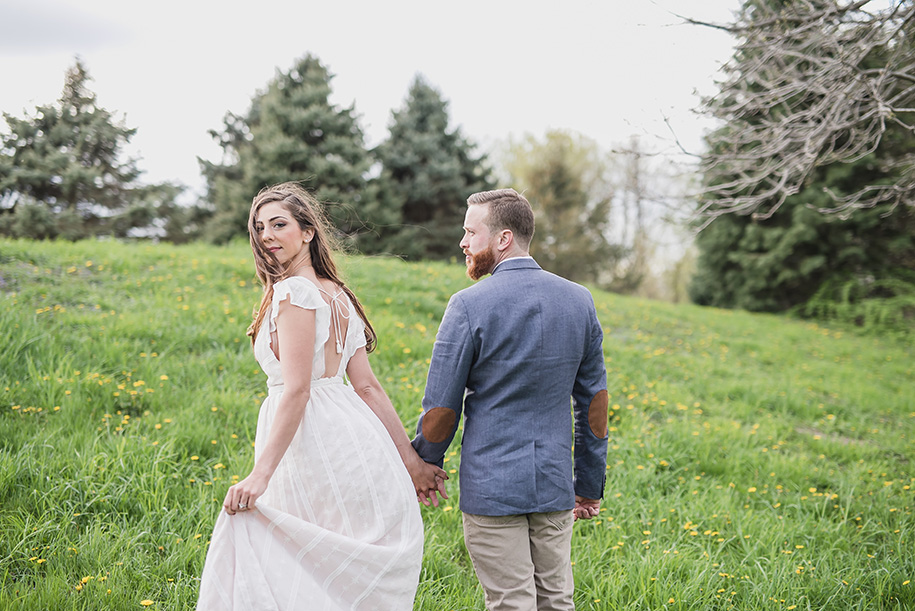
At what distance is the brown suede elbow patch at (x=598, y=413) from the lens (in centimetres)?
237

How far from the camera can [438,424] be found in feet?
7.27

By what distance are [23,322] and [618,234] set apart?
26146mm

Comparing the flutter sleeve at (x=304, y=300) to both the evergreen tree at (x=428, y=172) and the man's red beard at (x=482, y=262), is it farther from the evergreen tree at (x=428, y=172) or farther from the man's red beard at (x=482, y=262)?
the evergreen tree at (x=428, y=172)

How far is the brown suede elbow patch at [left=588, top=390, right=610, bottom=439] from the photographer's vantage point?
237cm

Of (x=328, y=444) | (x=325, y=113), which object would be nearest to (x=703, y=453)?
(x=328, y=444)

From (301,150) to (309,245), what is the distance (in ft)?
53.6

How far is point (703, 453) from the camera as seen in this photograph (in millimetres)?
4848

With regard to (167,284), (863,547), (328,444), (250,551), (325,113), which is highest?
(325,113)

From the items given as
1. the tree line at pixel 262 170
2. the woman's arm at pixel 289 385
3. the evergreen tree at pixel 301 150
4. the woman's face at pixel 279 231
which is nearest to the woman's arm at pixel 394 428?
the woman's arm at pixel 289 385

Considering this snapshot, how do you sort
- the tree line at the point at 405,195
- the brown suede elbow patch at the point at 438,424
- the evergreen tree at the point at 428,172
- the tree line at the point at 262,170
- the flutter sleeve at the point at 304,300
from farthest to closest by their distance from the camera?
1. the evergreen tree at the point at 428,172
2. the tree line at the point at 262,170
3. the tree line at the point at 405,195
4. the brown suede elbow patch at the point at 438,424
5. the flutter sleeve at the point at 304,300

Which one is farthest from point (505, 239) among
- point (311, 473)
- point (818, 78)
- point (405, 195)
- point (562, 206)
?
point (562, 206)

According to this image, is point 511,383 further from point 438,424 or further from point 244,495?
point 244,495

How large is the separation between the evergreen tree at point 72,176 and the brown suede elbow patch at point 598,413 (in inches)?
668

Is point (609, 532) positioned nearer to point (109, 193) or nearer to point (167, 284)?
point (167, 284)
